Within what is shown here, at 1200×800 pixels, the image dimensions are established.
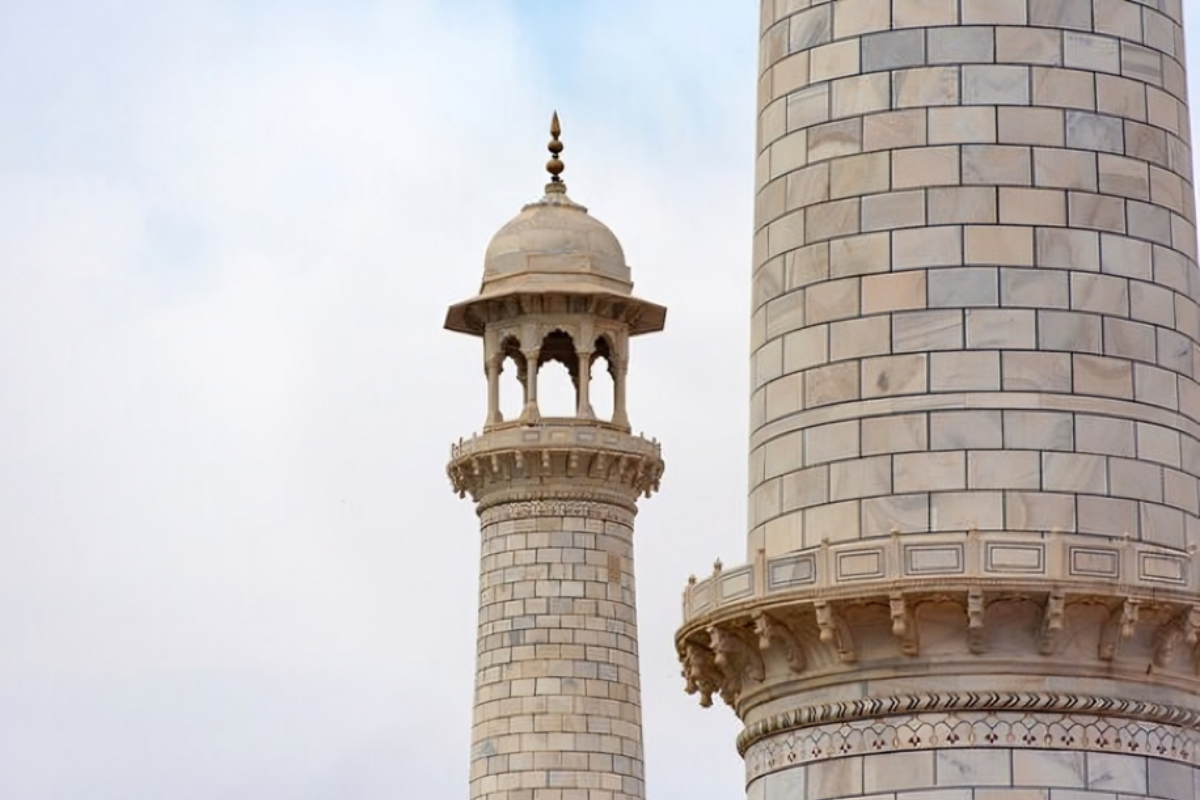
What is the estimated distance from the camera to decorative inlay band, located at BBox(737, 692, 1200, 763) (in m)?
20.3

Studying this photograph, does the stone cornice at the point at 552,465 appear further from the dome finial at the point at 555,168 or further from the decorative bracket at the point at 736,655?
the decorative bracket at the point at 736,655

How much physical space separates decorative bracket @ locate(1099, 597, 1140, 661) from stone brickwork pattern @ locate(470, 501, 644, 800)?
21.2 m

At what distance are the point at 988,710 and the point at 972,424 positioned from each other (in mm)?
1753

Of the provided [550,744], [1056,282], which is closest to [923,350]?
[1056,282]

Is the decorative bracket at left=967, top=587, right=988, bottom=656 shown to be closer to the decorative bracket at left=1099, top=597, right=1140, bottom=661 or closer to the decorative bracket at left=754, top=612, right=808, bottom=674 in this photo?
the decorative bracket at left=1099, top=597, right=1140, bottom=661

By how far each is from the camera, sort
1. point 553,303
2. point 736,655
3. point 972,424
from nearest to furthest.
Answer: point 972,424 < point 736,655 < point 553,303

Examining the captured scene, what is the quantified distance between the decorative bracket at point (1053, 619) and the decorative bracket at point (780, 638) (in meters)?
1.58

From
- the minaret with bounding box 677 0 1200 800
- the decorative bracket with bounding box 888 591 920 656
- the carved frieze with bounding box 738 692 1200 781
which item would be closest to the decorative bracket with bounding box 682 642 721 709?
the minaret with bounding box 677 0 1200 800

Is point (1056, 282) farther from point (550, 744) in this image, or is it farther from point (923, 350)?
point (550, 744)

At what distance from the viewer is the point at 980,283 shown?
20875mm

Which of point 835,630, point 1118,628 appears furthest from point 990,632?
point 835,630

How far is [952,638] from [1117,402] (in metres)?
1.82

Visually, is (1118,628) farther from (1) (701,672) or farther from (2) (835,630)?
(1) (701,672)

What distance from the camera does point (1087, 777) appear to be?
20203 millimetres
